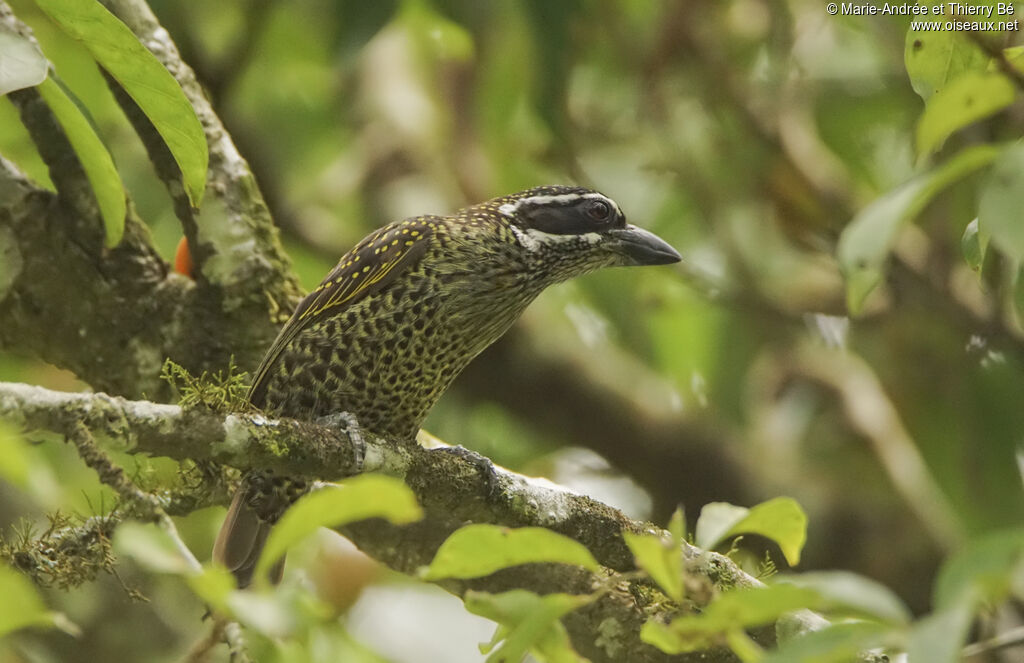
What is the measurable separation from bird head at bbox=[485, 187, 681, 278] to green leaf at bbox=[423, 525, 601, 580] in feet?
7.97

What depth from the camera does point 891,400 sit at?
22.7 feet

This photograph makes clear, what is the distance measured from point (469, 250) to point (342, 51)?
1286 mm

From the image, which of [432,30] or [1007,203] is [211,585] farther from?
[432,30]

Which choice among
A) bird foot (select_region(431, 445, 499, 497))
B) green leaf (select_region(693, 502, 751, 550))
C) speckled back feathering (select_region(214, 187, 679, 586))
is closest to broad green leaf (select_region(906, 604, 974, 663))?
green leaf (select_region(693, 502, 751, 550))

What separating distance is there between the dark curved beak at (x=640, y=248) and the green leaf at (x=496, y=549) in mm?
2537

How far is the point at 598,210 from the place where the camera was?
4465 millimetres

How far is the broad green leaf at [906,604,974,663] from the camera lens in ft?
4.57

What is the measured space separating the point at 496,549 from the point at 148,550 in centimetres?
54

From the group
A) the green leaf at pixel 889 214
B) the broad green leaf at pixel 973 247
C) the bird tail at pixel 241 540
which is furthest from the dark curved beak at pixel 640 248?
the green leaf at pixel 889 214

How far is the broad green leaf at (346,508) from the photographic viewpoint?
160 centimetres

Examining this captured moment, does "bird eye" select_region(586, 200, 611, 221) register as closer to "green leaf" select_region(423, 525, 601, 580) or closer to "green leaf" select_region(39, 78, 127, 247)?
"green leaf" select_region(39, 78, 127, 247)

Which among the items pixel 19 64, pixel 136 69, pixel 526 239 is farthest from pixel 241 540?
pixel 19 64

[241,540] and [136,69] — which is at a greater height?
[136,69]

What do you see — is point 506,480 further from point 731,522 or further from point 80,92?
point 80,92
